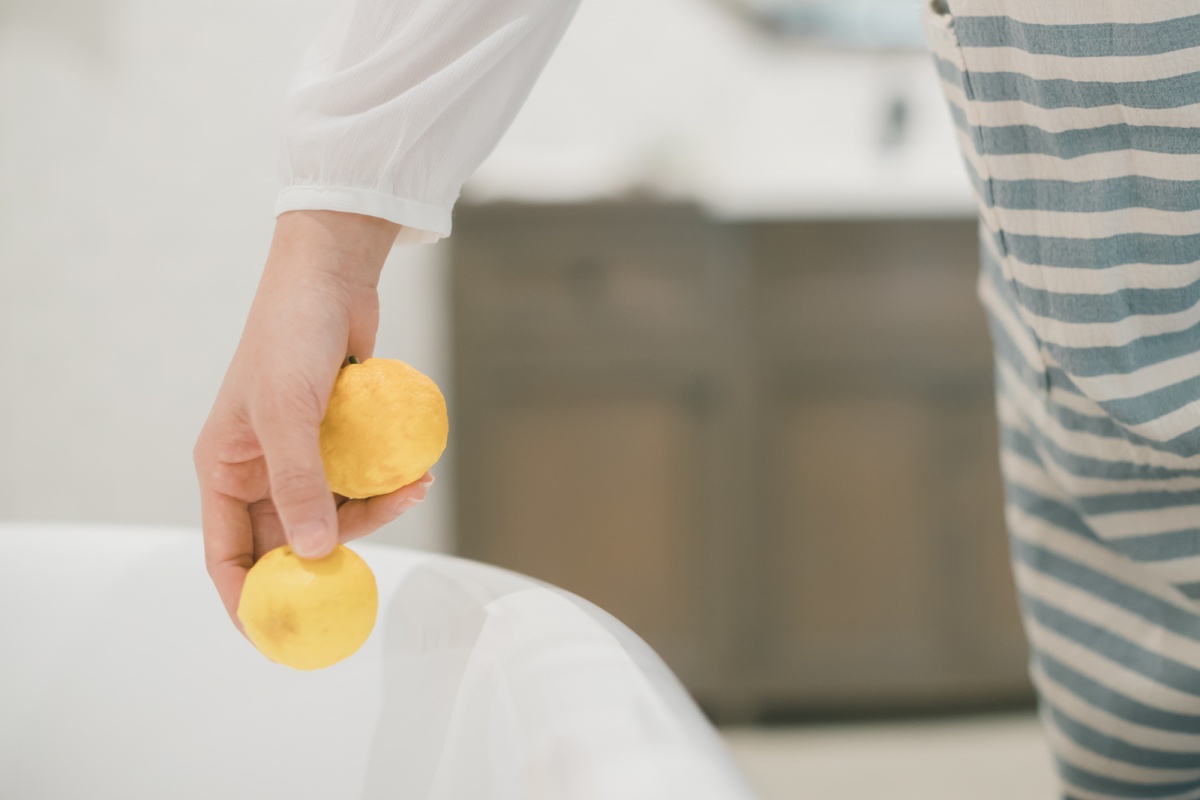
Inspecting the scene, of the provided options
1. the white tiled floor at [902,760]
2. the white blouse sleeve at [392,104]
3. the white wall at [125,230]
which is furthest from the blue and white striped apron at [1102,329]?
the white wall at [125,230]

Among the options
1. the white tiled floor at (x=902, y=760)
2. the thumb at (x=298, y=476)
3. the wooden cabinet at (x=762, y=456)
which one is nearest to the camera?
the thumb at (x=298, y=476)

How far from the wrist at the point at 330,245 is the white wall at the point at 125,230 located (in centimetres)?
116

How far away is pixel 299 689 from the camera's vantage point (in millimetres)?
505

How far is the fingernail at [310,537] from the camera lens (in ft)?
1.20

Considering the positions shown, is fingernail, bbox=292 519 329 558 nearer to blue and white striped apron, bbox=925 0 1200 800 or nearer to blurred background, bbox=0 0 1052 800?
blue and white striped apron, bbox=925 0 1200 800

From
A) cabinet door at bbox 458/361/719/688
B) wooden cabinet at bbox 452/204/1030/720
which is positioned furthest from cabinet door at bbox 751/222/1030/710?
cabinet door at bbox 458/361/719/688

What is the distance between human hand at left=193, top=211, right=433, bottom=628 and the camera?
0.37 metres

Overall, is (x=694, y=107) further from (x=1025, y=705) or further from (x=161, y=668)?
(x=161, y=668)

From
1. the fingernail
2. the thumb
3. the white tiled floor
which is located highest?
the thumb

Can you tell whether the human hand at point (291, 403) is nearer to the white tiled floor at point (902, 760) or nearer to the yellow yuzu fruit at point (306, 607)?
the yellow yuzu fruit at point (306, 607)

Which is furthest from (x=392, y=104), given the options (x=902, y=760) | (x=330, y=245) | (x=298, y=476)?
(x=902, y=760)

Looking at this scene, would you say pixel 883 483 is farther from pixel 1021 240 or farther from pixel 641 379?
pixel 1021 240

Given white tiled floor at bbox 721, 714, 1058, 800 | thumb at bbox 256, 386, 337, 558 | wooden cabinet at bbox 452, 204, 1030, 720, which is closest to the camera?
thumb at bbox 256, 386, 337, 558

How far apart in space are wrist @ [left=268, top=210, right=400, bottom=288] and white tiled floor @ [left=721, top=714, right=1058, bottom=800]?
118 centimetres
